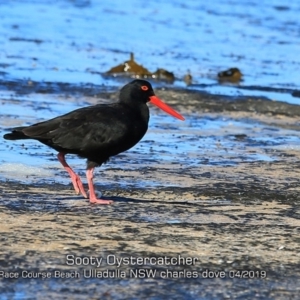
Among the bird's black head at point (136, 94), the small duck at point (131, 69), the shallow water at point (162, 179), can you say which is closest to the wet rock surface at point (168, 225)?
the shallow water at point (162, 179)

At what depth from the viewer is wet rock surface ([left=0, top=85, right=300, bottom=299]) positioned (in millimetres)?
5164

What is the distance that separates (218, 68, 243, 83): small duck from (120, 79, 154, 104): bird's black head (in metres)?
7.59

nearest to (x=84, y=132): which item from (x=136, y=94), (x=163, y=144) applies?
(x=136, y=94)

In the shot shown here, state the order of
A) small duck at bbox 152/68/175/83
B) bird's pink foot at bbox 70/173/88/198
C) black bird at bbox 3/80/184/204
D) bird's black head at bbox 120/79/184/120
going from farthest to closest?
small duck at bbox 152/68/175/83
bird's black head at bbox 120/79/184/120
bird's pink foot at bbox 70/173/88/198
black bird at bbox 3/80/184/204

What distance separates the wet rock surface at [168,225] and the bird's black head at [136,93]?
28.0 inches

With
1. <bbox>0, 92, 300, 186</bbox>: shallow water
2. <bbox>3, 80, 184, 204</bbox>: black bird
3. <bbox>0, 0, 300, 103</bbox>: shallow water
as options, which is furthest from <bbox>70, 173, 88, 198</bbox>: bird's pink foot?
<bbox>0, 0, 300, 103</bbox>: shallow water

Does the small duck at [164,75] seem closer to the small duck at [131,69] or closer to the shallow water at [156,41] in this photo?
the shallow water at [156,41]

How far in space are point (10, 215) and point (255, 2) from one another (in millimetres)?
23810

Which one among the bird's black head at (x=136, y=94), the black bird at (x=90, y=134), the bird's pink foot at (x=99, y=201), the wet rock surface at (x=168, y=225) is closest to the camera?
the wet rock surface at (x=168, y=225)

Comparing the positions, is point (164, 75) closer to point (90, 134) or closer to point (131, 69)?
point (131, 69)

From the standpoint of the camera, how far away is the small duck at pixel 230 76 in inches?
606

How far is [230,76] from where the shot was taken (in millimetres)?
15445

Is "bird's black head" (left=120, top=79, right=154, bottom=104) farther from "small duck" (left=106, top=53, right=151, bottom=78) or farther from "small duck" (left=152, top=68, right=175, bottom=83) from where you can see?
"small duck" (left=106, top=53, right=151, bottom=78)

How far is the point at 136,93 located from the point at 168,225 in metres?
1.62
